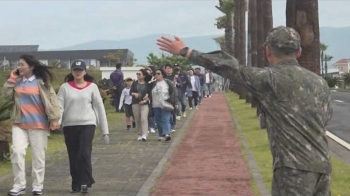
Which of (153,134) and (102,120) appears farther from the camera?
(153,134)

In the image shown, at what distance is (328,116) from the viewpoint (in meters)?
5.58

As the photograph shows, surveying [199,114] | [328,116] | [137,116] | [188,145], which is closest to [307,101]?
[328,116]

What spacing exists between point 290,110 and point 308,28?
20.8 feet

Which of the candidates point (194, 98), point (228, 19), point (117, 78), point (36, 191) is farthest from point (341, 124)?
point (228, 19)

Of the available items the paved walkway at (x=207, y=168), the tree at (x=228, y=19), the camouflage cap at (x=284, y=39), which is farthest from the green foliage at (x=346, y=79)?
the camouflage cap at (x=284, y=39)

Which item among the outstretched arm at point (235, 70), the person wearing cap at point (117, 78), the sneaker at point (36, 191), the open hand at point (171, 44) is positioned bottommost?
the sneaker at point (36, 191)

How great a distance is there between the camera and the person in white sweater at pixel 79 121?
34.8ft

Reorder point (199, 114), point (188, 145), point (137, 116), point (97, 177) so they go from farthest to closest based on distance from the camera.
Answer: point (199, 114), point (137, 116), point (188, 145), point (97, 177)

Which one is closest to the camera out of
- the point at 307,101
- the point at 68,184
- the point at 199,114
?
the point at 307,101

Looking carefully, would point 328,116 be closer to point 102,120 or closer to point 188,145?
point 102,120

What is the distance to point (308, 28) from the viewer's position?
454 inches

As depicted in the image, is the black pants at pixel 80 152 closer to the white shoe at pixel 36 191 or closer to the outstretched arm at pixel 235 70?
the white shoe at pixel 36 191

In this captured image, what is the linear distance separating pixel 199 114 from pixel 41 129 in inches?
781

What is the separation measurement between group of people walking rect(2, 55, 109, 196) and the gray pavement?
342 millimetres
